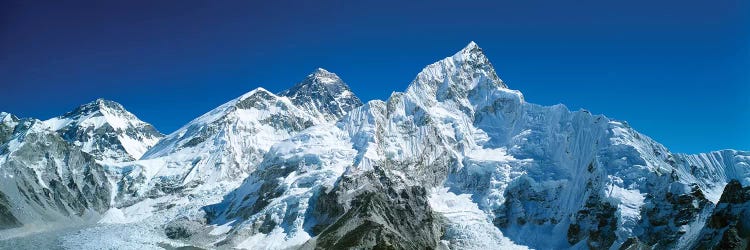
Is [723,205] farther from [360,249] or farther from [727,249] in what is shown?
[360,249]

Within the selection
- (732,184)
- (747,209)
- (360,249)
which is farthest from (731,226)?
(360,249)

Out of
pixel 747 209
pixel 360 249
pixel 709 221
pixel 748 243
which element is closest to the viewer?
pixel 748 243

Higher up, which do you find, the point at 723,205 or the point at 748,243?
the point at 723,205

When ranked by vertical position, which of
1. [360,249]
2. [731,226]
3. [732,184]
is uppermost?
[732,184]

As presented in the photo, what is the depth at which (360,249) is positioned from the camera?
7859 inches

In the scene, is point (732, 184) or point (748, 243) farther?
point (732, 184)

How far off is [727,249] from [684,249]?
27.9m

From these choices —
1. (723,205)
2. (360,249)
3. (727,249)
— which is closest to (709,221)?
(723,205)

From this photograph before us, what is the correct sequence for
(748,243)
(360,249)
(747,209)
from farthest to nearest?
(360,249) < (747,209) < (748,243)

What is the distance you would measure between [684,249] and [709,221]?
11320 millimetres

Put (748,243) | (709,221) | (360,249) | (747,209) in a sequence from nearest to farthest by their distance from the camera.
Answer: (748,243), (747,209), (709,221), (360,249)

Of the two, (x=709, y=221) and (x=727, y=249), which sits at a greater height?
(x=709, y=221)

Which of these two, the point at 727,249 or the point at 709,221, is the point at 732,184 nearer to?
the point at 709,221

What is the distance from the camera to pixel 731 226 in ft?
561
